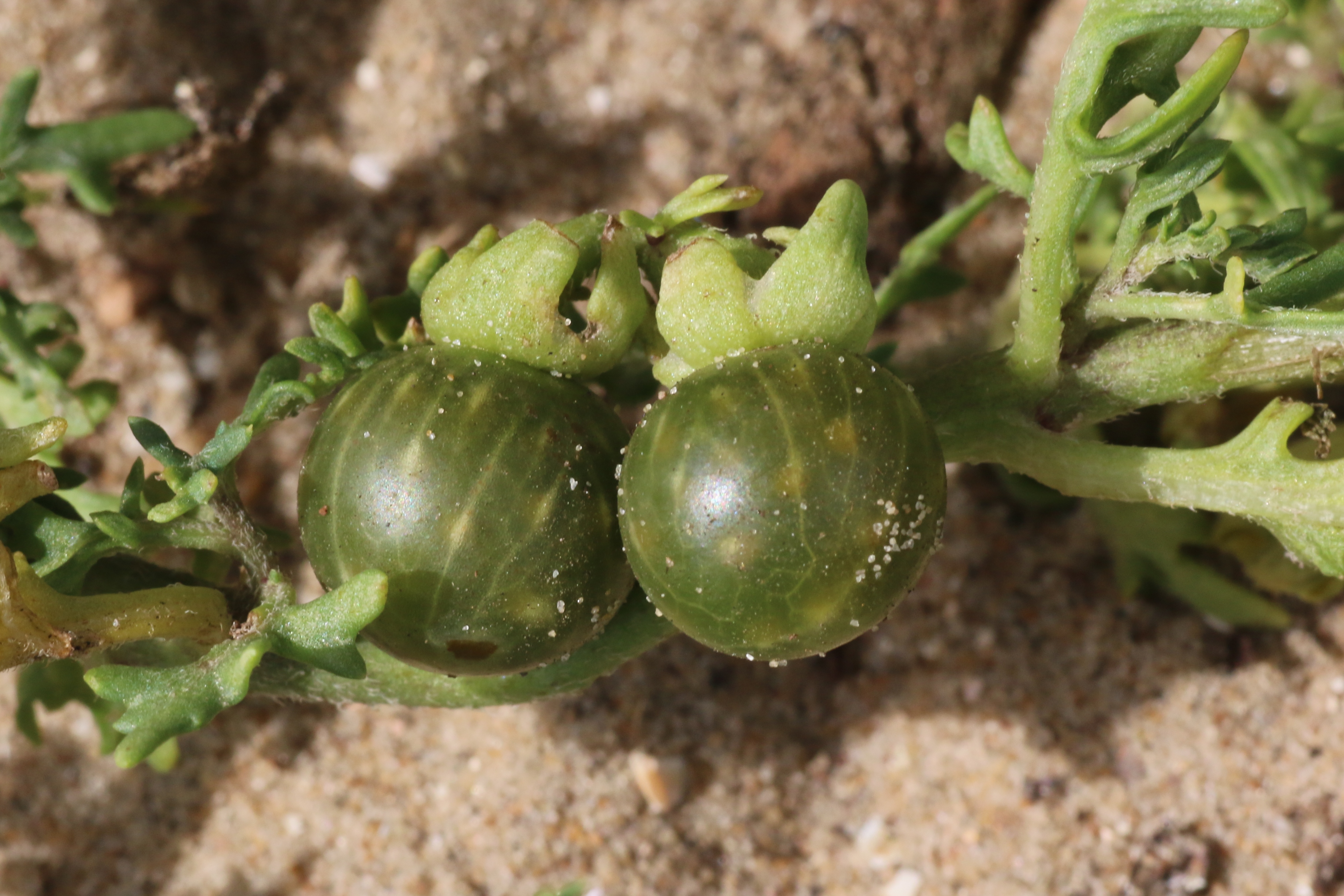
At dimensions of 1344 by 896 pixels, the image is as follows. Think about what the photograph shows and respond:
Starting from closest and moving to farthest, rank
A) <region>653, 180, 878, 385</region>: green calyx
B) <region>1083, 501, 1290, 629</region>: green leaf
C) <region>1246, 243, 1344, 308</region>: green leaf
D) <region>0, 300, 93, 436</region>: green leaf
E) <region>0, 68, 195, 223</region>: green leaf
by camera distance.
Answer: <region>653, 180, 878, 385</region>: green calyx
<region>1246, 243, 1344, 308</region>: green leaf
<region>0, 300, 93, 436</region>: green leaf
<region>0, 68, 195, 223</region>: green leaf
<region>1083, 501, 1290, 629</region>: green leaf

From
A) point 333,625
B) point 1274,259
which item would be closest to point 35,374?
point 333,625

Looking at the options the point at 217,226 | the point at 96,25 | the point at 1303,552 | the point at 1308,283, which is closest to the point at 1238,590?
the point at 1303,552

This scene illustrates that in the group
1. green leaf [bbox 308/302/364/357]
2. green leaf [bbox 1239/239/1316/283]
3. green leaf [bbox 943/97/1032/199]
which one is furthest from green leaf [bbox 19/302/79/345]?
green leaf [bbox 1239/239/1316/283]

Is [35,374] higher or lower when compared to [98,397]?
higher

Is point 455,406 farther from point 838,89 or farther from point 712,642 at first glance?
point 838,89

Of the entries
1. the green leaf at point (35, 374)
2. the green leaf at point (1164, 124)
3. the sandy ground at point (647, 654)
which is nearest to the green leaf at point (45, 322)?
the green leaf at point (35, 374)

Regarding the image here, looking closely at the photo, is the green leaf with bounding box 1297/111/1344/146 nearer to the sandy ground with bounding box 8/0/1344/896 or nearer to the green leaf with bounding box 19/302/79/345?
the sandy ground with bounding box 8/0/1344/896

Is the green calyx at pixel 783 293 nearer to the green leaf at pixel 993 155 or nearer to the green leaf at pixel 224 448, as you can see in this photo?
the green leaf at pixel 993 155

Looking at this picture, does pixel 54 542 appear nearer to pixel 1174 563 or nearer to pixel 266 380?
pixel 266 380
